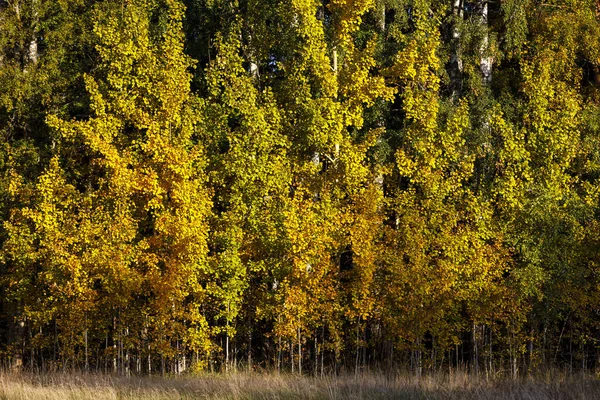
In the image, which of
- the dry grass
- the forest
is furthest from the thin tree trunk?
the dry grass

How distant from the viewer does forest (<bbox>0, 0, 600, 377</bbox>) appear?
78.6 ft

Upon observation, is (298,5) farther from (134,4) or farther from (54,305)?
(54,305)

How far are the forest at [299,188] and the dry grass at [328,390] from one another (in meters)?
7.58

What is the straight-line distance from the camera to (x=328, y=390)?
13812mm

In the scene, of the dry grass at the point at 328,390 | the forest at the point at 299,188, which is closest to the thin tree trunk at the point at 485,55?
the forest at the point at 299,188

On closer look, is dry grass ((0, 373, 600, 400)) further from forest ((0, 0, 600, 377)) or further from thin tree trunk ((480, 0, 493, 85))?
thin tree trunk ((480, 0, 493, 85))

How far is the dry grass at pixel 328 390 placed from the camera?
1266 cm

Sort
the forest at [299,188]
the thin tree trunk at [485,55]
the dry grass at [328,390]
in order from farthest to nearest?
the thin tree trunk at [485,55] < the forest at [299,188] < the dry grass at [328,390]

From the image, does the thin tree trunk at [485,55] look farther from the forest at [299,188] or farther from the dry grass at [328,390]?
the dry grass at [328,390]

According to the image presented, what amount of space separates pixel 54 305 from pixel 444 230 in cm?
1104

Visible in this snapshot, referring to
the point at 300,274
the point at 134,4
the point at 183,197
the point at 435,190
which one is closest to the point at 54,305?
the point at 183,197

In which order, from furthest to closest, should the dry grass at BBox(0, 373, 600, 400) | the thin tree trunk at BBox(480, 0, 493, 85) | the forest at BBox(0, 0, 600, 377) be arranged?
the thin tree trunk at BBox(480, 0, 493, 85) < the forest at BBox(0, 0, 600, 377) < the dry grass at BBox(0, 373, 600, 400)

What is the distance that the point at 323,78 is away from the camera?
2598 centimetres

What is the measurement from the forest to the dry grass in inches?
299
